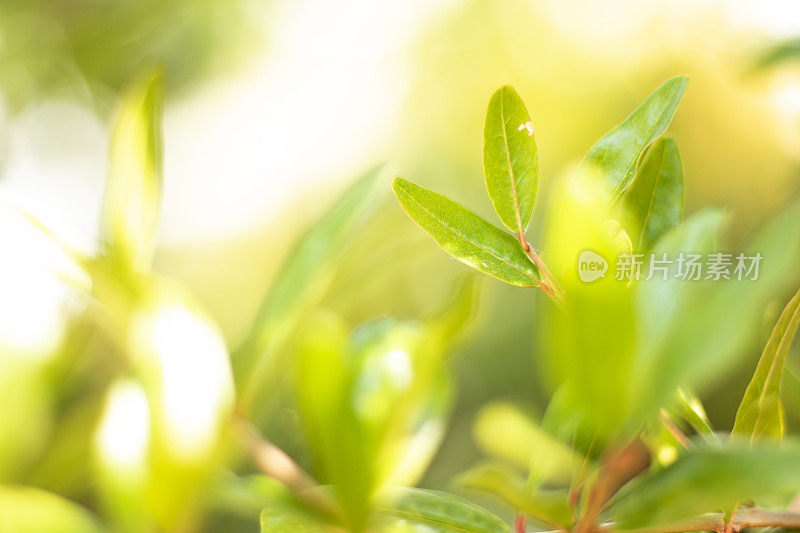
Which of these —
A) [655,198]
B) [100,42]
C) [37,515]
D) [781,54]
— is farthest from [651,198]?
[100,42]

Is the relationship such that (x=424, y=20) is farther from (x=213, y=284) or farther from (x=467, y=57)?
(x=213, y=284)

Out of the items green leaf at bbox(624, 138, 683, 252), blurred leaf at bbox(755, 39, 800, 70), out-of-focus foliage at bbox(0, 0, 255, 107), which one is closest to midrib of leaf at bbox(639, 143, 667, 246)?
green leaf at bbox(624, 138, 683, 252)

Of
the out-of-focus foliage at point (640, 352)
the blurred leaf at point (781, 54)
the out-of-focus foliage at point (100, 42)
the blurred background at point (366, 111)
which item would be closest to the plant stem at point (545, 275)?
the out-of-focus foliage at point (640, 352)

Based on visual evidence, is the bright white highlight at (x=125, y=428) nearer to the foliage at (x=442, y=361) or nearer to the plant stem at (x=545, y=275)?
the foliage at (x=442, y=361)

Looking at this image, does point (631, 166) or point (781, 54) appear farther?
point (781, 54)

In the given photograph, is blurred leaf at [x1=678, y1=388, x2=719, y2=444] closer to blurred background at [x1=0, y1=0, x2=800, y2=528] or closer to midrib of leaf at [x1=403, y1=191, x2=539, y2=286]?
midrib of leaf at [x1=403, y1=191, x2=539, y2=286]

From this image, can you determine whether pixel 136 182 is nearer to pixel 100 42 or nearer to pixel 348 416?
pixel 348 416
